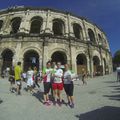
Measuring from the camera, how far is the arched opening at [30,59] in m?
24.7

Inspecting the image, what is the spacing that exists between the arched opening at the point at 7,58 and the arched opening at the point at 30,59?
190cm

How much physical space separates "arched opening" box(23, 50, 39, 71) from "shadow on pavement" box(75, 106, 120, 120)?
59.2 feet

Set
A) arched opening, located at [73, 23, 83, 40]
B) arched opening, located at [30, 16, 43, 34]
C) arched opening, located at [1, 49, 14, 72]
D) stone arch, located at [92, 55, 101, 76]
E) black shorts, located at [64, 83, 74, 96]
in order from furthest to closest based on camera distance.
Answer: arched opening, located at [73, 23, 83, 40], stone arch, located at [92, 55, 101, 76], arched opening, located at [30, 16, 43, 34], arched opening, located at [1, 49, 14, 72], black shorts, located at [64, 83, 74, 96]

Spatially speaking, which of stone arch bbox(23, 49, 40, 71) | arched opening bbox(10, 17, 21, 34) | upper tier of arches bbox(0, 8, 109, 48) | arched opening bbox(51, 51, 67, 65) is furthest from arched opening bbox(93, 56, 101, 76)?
arched opening bbox(10, 17, 21, 34)

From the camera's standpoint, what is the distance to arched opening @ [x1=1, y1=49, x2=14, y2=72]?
78.9ft

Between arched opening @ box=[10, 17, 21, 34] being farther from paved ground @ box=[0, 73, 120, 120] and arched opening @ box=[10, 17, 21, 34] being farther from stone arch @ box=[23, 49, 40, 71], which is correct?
paved ground @ box=[0, 73, 120, 120]

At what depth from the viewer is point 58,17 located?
86.9ft

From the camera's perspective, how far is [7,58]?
25641 mm

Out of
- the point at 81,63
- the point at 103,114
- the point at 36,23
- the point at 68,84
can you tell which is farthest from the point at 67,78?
the point at 36,23

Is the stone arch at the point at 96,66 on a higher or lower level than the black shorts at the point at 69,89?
higher

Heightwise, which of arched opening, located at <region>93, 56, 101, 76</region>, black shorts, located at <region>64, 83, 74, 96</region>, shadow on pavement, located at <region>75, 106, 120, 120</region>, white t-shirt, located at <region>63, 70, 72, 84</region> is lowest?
shadow on pavement, located at <region>75, 106, 120, 120</region>

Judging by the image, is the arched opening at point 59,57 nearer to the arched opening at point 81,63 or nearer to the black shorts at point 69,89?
the arched opening at point 81,63

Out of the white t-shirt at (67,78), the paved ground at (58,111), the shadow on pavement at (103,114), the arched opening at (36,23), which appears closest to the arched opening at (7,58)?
the arched opening at (36,23)

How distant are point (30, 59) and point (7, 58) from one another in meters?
3.06
